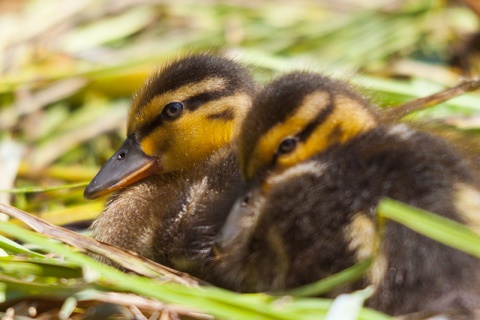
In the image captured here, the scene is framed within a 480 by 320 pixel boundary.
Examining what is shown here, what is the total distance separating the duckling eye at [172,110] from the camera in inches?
96.0

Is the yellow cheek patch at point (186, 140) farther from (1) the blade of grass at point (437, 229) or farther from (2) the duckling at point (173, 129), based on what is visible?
(1) the blade of grass at point (437, 229)

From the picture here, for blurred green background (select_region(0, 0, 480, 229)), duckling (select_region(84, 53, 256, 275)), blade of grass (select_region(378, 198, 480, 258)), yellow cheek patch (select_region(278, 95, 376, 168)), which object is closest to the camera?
blade of grass (select_region(378, 198, 480, 258))

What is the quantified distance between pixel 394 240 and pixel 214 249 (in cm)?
42

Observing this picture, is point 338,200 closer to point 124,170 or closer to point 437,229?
point 437,229

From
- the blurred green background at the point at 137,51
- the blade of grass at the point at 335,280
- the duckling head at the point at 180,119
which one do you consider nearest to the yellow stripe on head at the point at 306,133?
the blade of grass at the point at 335,280

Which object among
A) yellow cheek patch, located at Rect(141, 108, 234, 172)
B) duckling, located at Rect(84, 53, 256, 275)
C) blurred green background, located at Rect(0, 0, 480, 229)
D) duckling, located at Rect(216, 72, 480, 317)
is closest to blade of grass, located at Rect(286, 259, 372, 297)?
duckling, located at Rect(216, 72, 480, 317)

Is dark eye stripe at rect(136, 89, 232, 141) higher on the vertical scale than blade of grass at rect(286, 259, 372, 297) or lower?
lower

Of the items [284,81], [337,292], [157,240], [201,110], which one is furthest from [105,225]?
[337,292]

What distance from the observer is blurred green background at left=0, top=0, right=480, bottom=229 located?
130 inches

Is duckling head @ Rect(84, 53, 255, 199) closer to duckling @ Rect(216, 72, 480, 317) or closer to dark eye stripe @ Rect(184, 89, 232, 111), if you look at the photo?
dark eye stripe @ Rect(184, 89, 232, 111)

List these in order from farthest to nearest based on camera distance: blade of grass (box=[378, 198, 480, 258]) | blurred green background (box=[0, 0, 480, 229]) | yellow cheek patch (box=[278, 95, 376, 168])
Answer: blurred green background (box=[0, 0, 480, 229])
yellow cheek patch (box=[278, 95, 376, 168])
blade of grass (box=[378, 198, 480, 258])

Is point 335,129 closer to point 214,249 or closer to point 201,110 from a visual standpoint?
point 214,249

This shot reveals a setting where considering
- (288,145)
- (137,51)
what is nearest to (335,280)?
(288,145)

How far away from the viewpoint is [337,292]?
176 centimetres
